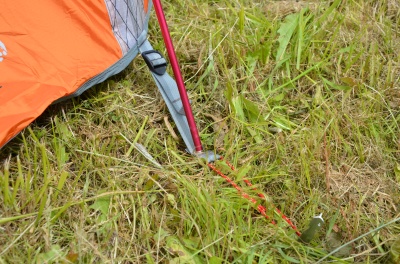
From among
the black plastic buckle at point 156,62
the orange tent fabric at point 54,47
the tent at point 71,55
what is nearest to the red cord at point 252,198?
the tent at point 71,55

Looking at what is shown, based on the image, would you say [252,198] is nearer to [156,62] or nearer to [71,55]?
[156,62]

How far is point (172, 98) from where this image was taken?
5.30ft

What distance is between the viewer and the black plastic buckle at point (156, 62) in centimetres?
163

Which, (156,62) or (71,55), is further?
(156,62)

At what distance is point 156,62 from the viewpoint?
64.3 inches

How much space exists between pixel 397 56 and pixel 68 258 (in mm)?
1288

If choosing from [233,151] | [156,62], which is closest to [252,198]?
[233,151]

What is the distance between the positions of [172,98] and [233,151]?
0.25 m

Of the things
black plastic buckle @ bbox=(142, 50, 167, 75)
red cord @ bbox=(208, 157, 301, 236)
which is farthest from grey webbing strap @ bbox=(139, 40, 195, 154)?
red cord @ bbox=(208, 157, 301, 236)

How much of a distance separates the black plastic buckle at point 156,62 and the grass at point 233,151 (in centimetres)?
9

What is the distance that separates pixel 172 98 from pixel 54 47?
1.24 ft

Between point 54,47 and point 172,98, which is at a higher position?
point 54,47

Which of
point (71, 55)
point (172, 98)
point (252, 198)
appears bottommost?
point (252, 198)

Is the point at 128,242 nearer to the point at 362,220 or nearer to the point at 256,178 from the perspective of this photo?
the point at 256,178
